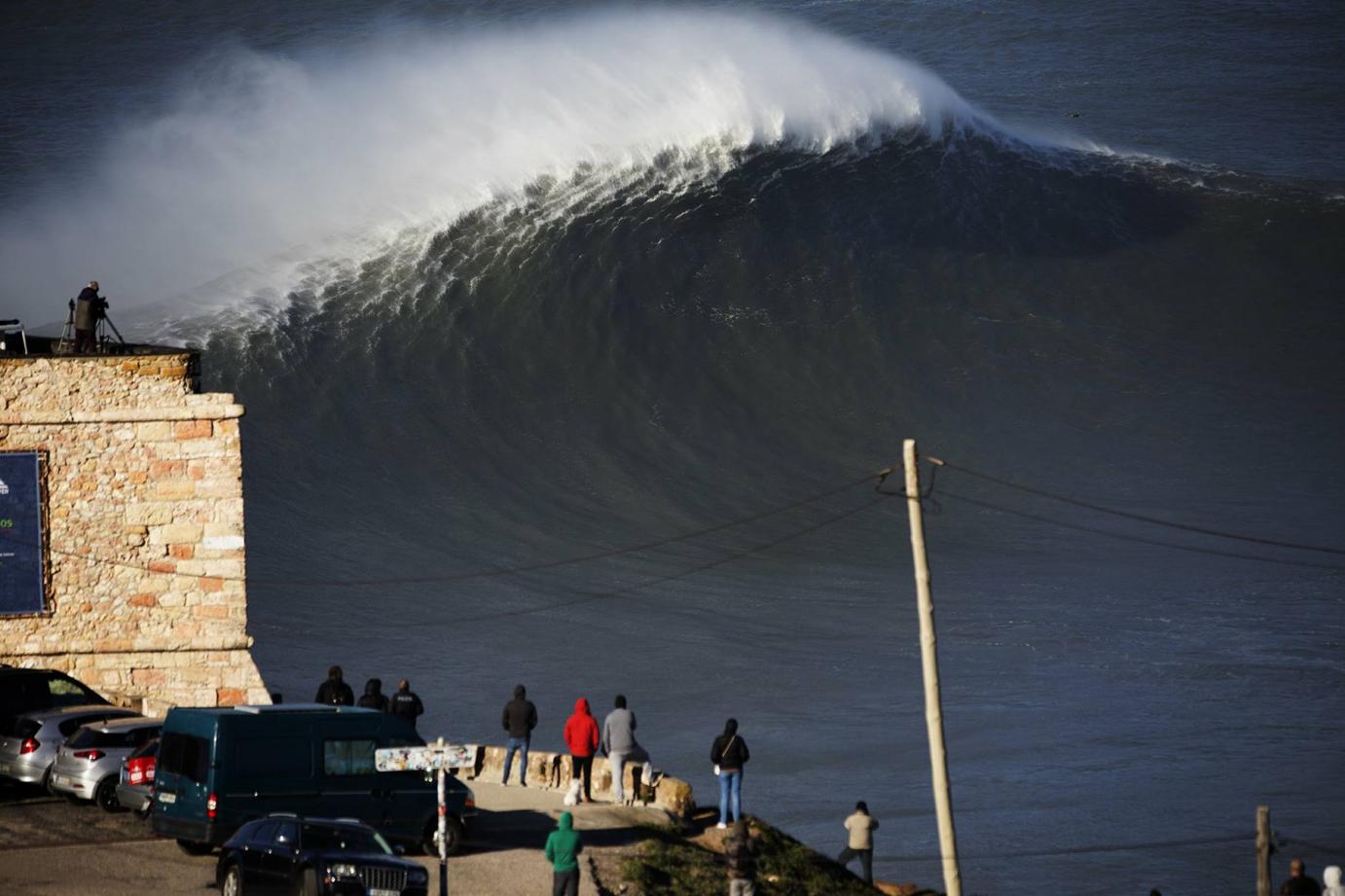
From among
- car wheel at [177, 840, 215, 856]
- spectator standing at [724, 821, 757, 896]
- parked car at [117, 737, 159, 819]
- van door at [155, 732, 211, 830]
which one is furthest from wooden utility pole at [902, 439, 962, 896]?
parked car at [117, 737, 159, 819]

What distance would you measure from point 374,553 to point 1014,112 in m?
34.0

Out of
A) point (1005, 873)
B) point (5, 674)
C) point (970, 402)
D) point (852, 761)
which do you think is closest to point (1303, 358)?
point (970, 402)

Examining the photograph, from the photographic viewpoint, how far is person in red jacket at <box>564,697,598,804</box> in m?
17.2

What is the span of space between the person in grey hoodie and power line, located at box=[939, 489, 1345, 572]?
1752cm

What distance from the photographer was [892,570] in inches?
1256

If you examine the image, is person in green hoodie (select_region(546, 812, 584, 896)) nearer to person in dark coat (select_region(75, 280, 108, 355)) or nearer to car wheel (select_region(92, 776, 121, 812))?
car wheel (select_region(92, 776, 121, 812))

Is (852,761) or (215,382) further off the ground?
(215,382)

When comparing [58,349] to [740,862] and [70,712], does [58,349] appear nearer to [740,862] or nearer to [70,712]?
[70,712]

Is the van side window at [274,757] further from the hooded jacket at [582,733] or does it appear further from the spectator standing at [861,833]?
the spectator standing at [861,833]

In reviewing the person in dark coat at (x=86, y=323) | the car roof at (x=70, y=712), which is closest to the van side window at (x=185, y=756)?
the car roof at (x=70, y=712)

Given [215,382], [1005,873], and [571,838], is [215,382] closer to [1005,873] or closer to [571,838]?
[1005,873]

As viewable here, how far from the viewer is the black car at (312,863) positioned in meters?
13.0

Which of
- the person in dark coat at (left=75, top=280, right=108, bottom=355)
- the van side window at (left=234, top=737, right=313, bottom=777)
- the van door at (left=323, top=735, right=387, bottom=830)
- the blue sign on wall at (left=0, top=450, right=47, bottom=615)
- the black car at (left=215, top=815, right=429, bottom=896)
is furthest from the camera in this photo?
the person in dark coat at (left=75, top=280, right=108, bottom=355)

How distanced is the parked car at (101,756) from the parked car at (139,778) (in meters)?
0.46
